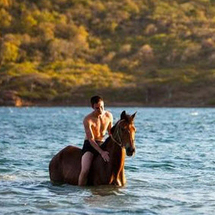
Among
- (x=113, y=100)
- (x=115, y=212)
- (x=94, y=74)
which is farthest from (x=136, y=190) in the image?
(x=94, y=74)

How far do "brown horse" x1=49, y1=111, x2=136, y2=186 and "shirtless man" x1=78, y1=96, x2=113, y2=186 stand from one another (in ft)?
0.55

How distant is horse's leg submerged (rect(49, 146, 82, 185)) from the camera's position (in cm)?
1653

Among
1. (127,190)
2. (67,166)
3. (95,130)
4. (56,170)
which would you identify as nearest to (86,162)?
(95,130)

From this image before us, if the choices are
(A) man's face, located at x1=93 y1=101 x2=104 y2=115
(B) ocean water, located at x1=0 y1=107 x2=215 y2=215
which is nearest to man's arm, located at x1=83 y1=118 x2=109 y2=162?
(A) man's face, located at x1=93 y1=101 x2=104 y2=115

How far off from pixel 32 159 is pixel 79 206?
1058cm

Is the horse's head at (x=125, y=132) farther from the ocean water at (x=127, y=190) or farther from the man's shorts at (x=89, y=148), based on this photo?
the ocean water at (x=127, y=190)

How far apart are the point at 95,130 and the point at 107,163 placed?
859 mm

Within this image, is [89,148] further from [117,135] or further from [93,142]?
[117,135]

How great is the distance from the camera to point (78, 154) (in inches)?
654

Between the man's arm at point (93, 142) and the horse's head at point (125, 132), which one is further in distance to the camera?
the man's arm at point (93, 142)

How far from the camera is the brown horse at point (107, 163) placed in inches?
580

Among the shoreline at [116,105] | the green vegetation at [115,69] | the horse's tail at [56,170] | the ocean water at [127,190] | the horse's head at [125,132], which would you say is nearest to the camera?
the ocean water at [127,190]

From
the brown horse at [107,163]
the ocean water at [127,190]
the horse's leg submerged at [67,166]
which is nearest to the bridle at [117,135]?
the brown horse at [107,163]

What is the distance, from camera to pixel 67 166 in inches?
661
